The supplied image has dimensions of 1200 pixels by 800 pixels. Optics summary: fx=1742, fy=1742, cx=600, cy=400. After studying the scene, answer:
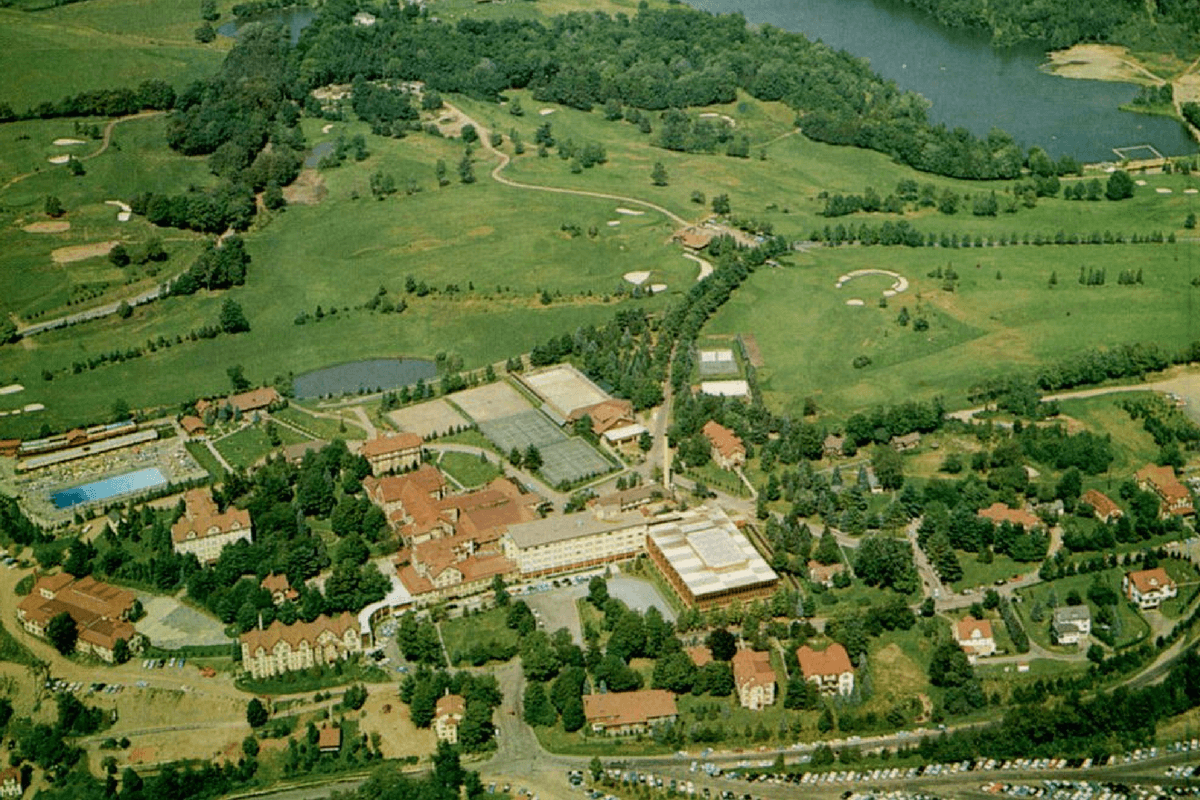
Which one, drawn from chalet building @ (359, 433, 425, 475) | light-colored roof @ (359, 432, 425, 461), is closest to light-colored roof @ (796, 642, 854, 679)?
chalet building @ (359, 433, 425, 475)

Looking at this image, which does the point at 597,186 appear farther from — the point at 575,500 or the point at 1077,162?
the point at 575,500

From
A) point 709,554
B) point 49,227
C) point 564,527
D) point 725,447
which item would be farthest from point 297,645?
point 49,227

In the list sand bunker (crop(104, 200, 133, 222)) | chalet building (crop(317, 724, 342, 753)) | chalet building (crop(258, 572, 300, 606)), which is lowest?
sand bunker (crop(104, 200, 133, 222))

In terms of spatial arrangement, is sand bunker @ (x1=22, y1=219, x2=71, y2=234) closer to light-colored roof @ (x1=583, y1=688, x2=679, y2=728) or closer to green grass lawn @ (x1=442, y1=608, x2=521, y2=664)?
green grass lawn @ (x1=442, y1=608, x2=521, y2=664)

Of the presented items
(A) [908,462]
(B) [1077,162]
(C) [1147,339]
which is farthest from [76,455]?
(B) [1077,162]

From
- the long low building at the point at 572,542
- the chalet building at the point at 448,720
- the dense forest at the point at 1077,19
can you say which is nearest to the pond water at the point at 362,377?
the long low building at the point at 572,542
